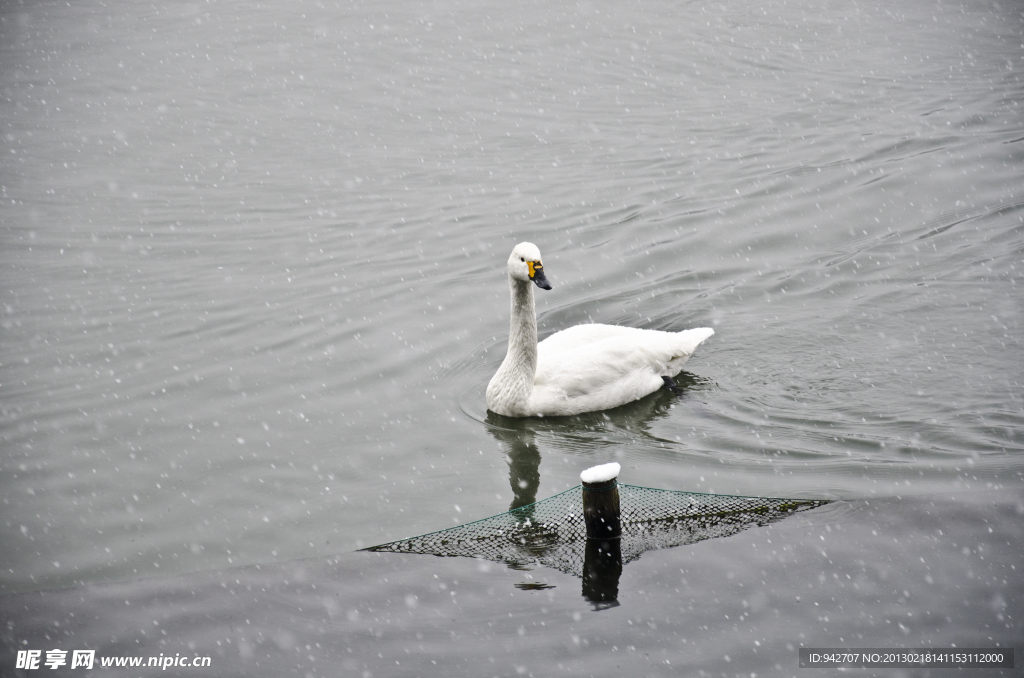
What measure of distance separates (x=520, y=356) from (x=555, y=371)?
369 mm

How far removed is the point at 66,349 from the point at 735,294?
831 centimetres

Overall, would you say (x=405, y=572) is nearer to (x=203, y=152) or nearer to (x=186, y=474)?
(x=186, y=474)

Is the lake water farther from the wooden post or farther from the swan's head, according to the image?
the swan's head

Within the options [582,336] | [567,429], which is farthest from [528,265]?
[567,429]

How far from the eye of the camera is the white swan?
30.5 feet

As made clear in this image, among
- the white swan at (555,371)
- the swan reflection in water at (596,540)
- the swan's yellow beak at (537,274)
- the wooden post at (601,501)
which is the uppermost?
the swan's yellow beak at (537,274)

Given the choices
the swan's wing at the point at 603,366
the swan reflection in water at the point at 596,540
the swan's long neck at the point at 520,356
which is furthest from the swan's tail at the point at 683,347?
the swan reflection in water at the point at 596,540

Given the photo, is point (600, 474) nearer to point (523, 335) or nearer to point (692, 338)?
point (523, 335)

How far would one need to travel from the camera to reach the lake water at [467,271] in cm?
842

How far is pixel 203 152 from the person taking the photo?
19766 mm

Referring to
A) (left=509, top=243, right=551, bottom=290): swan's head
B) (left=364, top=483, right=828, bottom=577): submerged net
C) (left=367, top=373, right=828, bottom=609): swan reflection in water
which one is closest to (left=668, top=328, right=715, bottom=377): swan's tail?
(left=509, top=243, right=551, bottom=290): swan's head

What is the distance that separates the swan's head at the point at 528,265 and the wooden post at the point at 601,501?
2632mm

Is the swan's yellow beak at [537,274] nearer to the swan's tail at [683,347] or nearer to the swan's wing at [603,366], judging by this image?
the swan's wing at [603,366]

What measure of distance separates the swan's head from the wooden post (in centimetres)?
263
